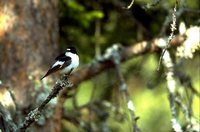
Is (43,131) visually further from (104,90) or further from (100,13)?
(104,90)

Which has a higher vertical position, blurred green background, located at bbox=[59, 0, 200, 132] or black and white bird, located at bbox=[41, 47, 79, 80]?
blurred green background, located at bbox=[59, 0, 200, 132]

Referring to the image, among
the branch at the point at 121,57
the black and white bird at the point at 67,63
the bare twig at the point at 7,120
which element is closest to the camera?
the black and white bird at the point at 67,63

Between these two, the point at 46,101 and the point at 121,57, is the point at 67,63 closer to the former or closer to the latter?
the point at 46,101

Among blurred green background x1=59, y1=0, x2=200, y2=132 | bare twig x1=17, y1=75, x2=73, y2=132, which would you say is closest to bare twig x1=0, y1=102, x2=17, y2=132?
bare twig x1=17, y1=75, x2=73, y2=132

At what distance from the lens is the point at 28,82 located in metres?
6.05

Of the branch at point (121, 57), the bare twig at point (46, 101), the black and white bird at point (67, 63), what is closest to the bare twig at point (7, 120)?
the bare twig at point (46, 101)

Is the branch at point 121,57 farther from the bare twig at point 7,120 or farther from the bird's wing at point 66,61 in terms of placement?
the bird's wing at point 66,61

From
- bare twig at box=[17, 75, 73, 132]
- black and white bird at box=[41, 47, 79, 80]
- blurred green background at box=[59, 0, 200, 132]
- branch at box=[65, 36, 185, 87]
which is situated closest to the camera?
bare twig at box=[17, 75, 73, 132]

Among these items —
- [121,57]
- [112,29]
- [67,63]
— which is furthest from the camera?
[112,29]

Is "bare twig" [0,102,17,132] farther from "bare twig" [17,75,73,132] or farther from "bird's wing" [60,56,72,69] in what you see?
"bird's wing" [60,56,72,69]

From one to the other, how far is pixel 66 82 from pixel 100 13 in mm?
3196

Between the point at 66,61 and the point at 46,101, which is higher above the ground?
the point at 66,61

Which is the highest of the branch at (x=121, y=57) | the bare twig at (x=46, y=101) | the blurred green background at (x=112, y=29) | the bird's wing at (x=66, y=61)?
the blurred green background at (x=112, y=29)

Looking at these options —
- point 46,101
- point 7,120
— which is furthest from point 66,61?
point 7,120
